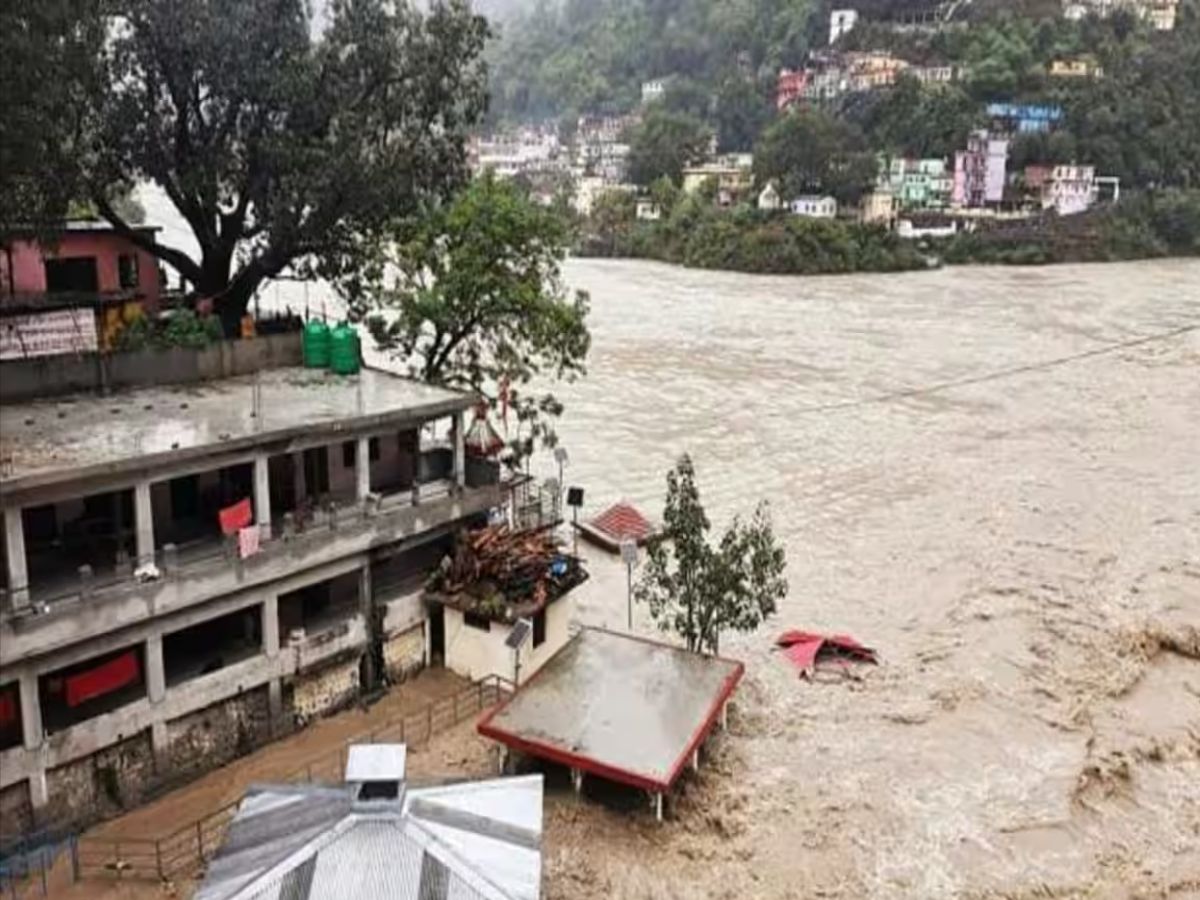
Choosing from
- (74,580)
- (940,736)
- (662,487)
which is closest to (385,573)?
(74,580)

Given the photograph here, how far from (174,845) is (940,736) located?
33.4 feet

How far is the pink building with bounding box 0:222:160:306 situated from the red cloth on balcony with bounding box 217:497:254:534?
5.92m

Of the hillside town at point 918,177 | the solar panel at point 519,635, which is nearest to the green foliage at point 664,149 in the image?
the hillside town at point 918,177

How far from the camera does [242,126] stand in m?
19.7

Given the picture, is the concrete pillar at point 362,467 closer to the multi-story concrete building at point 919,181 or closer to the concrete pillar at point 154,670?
the concrete pillar at point 154,670

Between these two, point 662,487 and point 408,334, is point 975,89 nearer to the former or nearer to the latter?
point 662,487

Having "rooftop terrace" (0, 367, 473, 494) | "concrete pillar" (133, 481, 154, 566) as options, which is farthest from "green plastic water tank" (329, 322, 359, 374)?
"concrete pillar" (133, 481, 154, 566)

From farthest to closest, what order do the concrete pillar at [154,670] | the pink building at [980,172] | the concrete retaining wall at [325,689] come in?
the pink building at [980,172]
the concrete retaining wall at [325,689]
the concrete pillar at [154,670]

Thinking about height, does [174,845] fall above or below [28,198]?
below

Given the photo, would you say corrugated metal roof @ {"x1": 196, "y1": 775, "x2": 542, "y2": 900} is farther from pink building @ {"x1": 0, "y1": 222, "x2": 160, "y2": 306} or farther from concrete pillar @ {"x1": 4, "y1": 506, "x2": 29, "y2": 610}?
pink building @ {"x1": 0, "y1": 222, "x2": 160, "y2": 306}

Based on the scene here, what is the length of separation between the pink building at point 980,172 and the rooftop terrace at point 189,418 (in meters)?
79.3

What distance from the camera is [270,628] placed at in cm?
1448

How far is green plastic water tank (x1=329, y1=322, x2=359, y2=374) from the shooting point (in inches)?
722

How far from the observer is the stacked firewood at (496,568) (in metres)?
16.3
